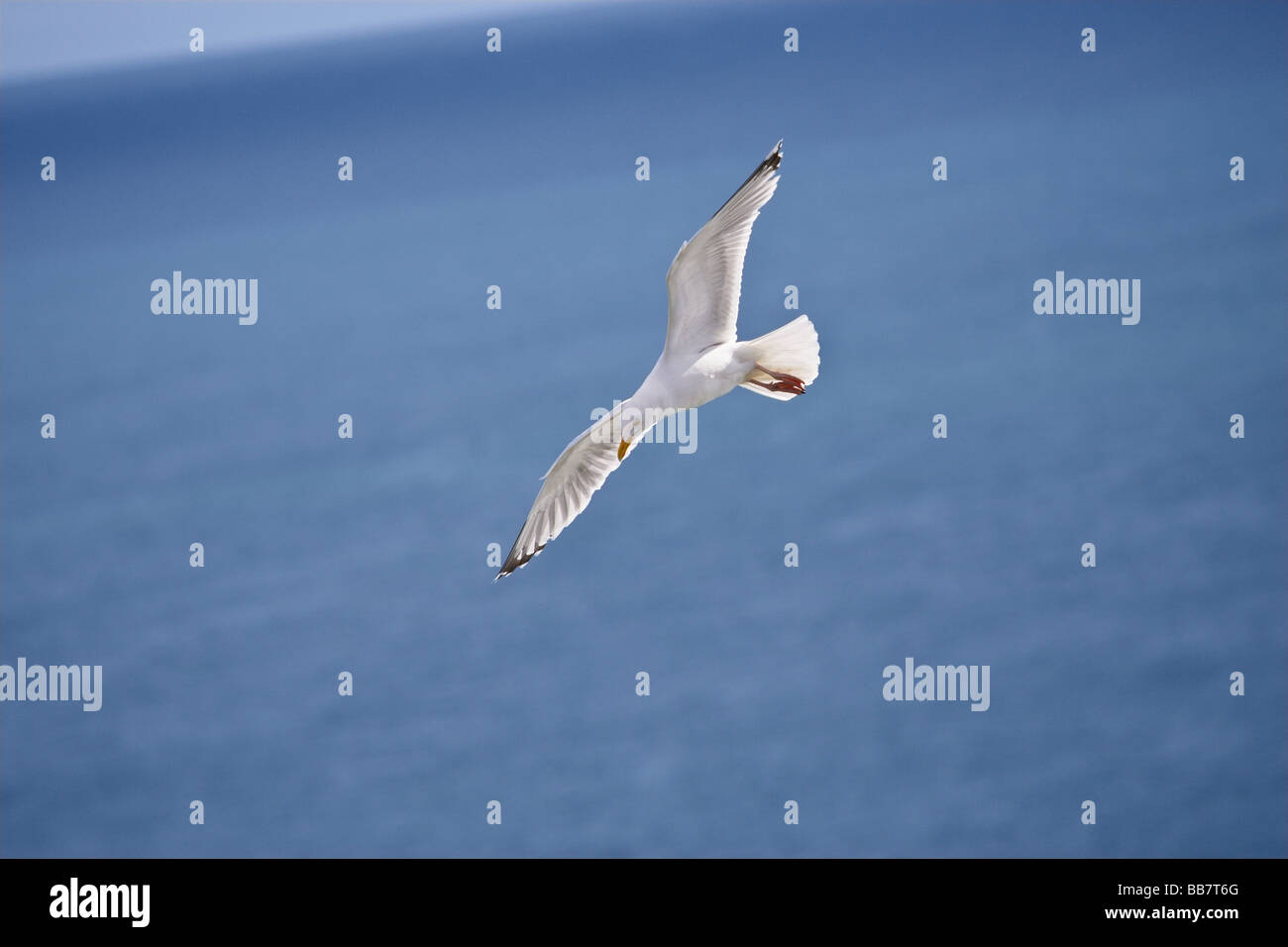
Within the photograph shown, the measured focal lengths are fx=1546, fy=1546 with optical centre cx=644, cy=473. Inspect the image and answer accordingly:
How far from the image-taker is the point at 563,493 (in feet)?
24.5

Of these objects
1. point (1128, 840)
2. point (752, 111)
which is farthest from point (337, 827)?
point (752, 111)

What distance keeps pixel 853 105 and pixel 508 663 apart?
68.7ft

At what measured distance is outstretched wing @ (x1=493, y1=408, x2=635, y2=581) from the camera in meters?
7.35

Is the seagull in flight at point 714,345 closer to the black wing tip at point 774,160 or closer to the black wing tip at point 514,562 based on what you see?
the black wing tip at point 774,160

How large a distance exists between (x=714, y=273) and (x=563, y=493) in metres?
1.32

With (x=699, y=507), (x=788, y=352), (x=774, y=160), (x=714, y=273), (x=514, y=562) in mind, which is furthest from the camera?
(x=699, y=507)

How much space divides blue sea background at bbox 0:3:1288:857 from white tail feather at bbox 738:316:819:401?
16704mm

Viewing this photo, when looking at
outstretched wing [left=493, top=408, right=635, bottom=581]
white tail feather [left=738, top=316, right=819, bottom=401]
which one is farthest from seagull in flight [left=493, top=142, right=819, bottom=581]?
outstretched wing [left=493, top=408, right=635, bottom=581]

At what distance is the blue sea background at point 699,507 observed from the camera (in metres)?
24.1

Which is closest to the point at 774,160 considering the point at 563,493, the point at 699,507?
the point at 563,493

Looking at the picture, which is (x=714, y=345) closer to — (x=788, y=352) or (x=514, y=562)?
(x=788, y=352)

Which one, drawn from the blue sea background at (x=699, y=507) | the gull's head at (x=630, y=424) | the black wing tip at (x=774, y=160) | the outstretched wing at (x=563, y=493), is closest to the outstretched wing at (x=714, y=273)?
the black wing tip at (x=774, y=160)

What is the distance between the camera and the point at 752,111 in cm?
3891

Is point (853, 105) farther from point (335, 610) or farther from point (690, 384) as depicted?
point (690, 384)
